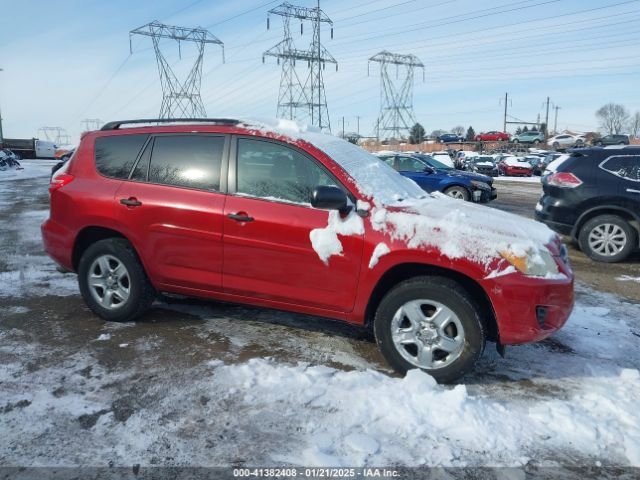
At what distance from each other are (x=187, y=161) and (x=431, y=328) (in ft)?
7.69

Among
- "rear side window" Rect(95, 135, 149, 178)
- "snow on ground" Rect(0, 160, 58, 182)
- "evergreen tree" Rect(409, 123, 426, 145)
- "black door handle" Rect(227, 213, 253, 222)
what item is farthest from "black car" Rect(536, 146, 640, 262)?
"evergreen tree" Rect(409, 123, 426, 145)

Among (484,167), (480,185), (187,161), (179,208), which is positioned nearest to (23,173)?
(480,185)

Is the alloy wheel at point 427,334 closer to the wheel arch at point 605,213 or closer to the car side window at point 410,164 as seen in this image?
the wheel arch at point 605,213

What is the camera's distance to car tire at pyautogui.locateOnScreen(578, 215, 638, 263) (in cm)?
709

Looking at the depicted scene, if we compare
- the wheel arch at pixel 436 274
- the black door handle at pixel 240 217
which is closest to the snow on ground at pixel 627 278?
the wheel arch at pixel 436 274

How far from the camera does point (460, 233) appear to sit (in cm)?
320

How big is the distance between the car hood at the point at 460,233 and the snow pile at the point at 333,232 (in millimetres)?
127

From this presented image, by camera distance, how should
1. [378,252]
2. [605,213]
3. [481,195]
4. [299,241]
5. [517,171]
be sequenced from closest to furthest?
[378,252] < [299,241] < [605,213] < [481,195] < [517,171]

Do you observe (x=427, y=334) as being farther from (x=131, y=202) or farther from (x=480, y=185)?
(x=480, y=185)

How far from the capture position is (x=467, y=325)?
3.18 m

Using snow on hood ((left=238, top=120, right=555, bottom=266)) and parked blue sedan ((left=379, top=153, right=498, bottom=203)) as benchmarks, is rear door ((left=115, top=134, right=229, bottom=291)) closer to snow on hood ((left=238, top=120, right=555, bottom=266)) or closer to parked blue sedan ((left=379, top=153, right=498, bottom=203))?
snow on hood ((left=238, top=120, right=555, bottom=266))

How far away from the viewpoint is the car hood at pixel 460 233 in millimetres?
3143

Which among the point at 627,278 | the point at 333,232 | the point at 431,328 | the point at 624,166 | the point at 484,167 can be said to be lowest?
the point at 627,278

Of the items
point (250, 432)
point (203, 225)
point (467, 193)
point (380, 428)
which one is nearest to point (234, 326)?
point (203, 225)
